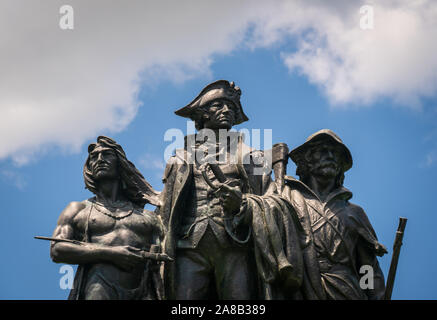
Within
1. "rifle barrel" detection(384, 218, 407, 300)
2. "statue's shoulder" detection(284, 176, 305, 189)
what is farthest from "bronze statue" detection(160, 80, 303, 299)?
"rifle barrel" detection(384, 218, 407, 300)

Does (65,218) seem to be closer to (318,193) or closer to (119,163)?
(119,163)

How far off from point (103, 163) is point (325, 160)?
3.71 metres

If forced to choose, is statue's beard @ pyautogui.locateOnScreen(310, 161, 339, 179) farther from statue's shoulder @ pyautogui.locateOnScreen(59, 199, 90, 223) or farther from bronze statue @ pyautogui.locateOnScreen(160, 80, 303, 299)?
statue's shoulder @ pyautogui.locateOnScreen(59, 199, 90, 223)

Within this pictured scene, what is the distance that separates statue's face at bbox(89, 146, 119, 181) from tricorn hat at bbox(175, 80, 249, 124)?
1448 mm

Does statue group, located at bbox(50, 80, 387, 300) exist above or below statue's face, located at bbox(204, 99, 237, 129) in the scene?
below

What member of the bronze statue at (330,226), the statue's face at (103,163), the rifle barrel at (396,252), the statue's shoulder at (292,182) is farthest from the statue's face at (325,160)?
the statue's face at (103,163)

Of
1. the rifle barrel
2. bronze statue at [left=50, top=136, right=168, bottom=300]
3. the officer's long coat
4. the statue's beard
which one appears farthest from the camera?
the statue's beard

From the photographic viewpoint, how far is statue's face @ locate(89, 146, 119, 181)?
13580 millimetres

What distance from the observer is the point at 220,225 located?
12.9 m

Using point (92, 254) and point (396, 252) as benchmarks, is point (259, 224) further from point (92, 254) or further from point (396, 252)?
point (92, 254)

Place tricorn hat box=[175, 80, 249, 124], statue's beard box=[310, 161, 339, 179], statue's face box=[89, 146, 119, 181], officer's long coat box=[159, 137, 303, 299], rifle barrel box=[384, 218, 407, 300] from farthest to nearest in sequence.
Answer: tricorn hat box=[175, 80, 249, 124]
statue's beard box=[310, 161, 339, 179]
statue's face box=[89, 146, 119, 181]
rifle barrel box=[384, 218, 407, 300]
officer's long coat box=[159, 137, 303, 299]

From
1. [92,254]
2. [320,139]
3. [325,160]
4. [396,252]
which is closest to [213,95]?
[320,139]

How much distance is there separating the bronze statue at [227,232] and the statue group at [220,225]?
0.02m
